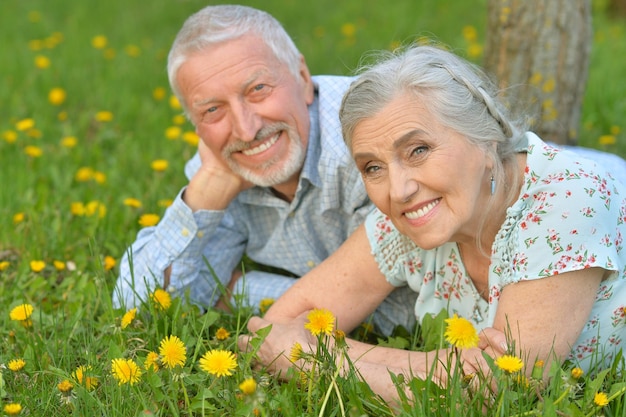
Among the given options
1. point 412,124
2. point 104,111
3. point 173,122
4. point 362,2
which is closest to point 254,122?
point 412,124

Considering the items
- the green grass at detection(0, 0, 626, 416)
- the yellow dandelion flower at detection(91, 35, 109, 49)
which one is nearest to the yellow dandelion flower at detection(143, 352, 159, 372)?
the green grass at detection(0, 0, 626, 416)

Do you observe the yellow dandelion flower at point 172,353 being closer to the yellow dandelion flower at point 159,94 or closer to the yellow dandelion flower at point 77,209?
the yellow dandelion flower at point 77,209

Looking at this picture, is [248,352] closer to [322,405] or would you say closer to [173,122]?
[322,405]

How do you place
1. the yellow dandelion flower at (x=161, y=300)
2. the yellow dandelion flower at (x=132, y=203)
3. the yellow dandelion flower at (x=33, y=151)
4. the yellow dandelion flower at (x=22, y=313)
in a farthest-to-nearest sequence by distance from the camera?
the yellow dandelion flower at (x=33, y=151) < the yellow dandelion flower at (x=132, y=203) < the yellow dandelion flower at (x=161, y=300) < the yellow dandelion flower at (x=22, y=313)

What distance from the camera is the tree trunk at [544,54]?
403cm

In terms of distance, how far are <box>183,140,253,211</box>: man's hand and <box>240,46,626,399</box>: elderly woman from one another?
2.97 feet

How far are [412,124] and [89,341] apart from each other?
1312 millimetres

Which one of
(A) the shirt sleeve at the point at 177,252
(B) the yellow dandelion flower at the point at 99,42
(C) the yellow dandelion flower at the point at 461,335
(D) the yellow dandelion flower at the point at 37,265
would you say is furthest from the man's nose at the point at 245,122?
(B) the yellow dandelion flower at the point at 99,42

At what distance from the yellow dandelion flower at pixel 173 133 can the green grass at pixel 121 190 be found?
5 cm

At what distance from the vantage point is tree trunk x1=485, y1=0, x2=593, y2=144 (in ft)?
13.2

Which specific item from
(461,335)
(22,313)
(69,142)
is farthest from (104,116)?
(461,335)

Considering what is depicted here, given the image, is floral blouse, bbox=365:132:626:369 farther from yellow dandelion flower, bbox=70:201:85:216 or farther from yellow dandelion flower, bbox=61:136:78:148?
yellow dandelion flower, bbox=61:136:78:148

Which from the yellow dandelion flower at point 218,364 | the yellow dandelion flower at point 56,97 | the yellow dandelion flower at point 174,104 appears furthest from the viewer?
the yellow dandelion flower at point 56,97

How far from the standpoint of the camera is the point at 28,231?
3770 mm
